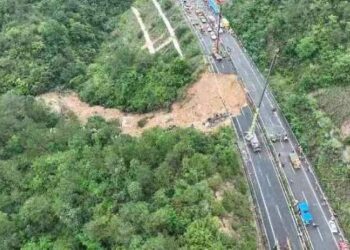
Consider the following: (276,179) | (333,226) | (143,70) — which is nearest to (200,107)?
(143,70)

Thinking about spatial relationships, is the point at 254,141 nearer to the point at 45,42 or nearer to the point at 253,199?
the point at 253,199

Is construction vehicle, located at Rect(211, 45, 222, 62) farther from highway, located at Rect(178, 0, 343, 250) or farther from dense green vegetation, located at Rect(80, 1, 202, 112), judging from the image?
dense green vegetation, located at Rect(80, 1, 202, 112)

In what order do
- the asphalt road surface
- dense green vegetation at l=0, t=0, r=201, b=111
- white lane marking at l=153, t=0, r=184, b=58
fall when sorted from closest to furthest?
the asphalt road surface < dense green vegetation at l=0, t=0, r=201, b=111 < white lane marking at l=153, t=0, r=184, b=58

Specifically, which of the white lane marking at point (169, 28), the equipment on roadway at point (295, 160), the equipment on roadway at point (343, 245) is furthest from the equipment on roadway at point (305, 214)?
the white lane marking at point (169, 28)

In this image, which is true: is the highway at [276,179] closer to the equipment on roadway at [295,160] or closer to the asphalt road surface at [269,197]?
the asphalt road surface at [269,197]

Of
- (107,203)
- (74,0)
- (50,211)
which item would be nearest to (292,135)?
(107,203)

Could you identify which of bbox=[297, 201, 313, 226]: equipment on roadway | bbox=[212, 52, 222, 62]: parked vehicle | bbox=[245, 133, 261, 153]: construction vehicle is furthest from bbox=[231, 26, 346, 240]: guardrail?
bbox=[245, 133, 261, 153]: construction vehicle
